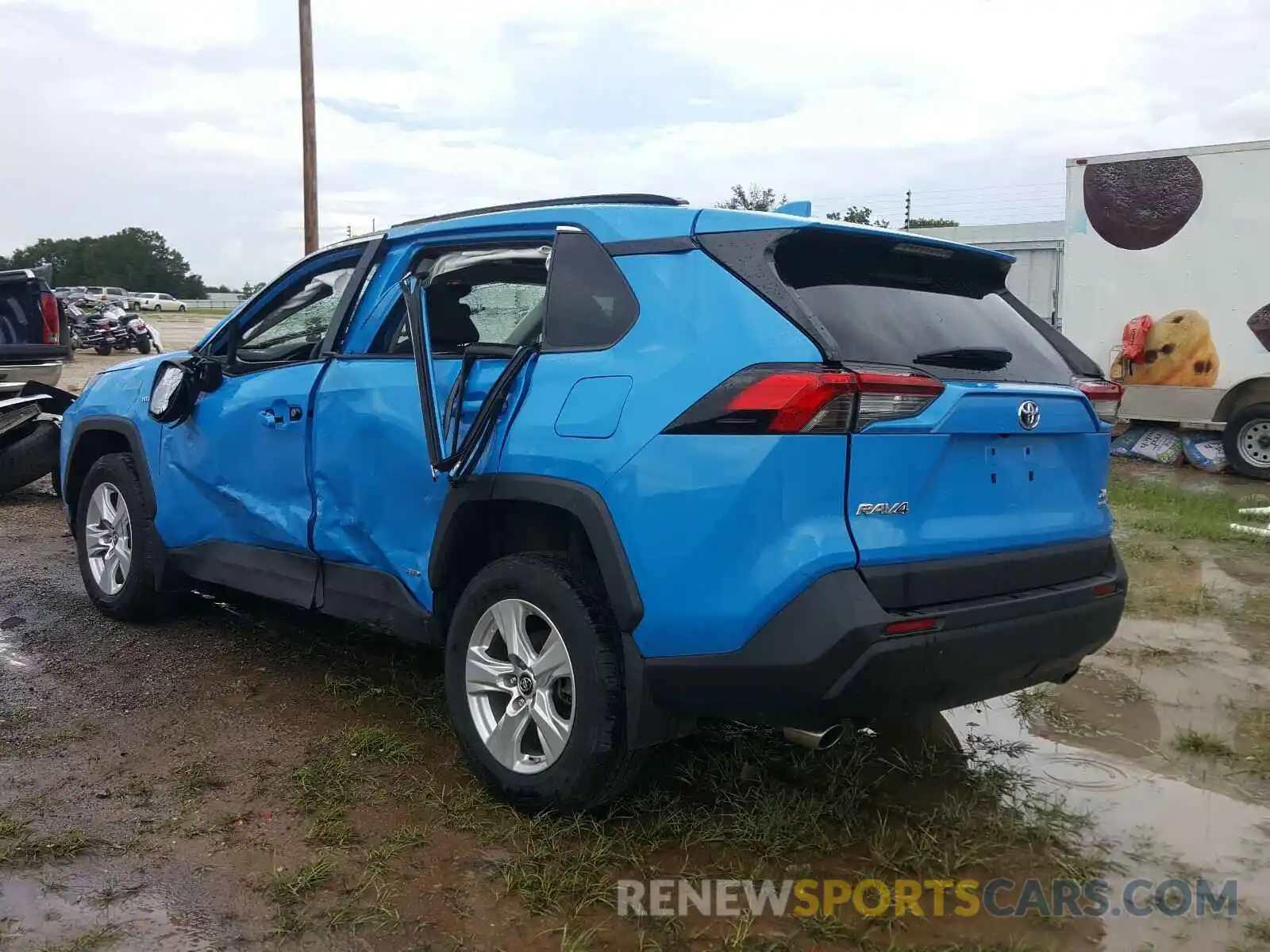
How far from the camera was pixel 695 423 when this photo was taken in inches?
109

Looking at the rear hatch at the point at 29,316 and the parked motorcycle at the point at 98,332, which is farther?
the parked motorcycle at the point at 98,332

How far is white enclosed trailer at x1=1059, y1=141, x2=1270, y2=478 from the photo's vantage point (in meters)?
10.3

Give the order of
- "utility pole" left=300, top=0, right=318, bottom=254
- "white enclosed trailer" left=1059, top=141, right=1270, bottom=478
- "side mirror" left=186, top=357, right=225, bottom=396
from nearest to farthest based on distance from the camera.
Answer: "side mirror" left=186, top=357, right=225, bottom=396 < "white enclosed trailer" left=1059, top=141, right=1270, bottom=478 < "utility pole" left=300, top=0, right=318, bottom=254

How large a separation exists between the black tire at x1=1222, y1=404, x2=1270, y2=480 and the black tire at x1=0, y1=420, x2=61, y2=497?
10.4 meters

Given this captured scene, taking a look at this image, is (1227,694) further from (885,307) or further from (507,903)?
(507,903)

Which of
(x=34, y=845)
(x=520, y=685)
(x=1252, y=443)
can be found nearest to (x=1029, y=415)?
(x=520, y=685)

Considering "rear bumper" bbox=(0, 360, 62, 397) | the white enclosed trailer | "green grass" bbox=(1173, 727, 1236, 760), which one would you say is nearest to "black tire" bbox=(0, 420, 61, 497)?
"rear bumper" bbox=(0, 360, 62, 397)

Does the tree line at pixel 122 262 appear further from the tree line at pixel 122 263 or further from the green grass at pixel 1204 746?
the green grass at pixel 1204 746

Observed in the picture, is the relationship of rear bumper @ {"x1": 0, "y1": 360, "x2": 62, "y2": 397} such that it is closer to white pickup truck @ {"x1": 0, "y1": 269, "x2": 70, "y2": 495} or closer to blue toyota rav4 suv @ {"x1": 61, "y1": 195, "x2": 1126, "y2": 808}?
white pickup truck @ {"x1": 0, "y1": 269, "x2": 70, "y2": 495}

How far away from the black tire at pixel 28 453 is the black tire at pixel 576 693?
6.24 m

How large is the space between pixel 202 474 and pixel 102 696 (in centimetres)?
97

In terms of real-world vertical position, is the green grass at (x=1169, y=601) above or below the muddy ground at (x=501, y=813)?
above

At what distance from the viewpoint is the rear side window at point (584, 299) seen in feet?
10.2

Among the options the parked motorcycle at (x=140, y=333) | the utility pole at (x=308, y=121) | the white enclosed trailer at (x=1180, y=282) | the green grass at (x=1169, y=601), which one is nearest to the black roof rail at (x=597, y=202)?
the green grass at (x=1169, y=601)
